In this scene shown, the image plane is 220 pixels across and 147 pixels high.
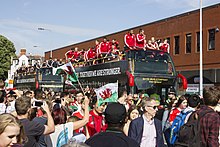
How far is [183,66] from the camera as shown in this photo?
3688cm

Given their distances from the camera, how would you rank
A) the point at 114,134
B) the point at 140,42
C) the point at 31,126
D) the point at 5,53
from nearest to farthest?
1. the point at 114,134
2. the point at 31,126
3. the point at 140,42
4. the point at 5,53

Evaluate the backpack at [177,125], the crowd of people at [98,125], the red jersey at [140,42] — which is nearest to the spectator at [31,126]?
the crowd of people at [98,125]

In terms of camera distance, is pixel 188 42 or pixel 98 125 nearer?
pixel 98 125

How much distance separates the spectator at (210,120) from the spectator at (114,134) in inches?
72.1

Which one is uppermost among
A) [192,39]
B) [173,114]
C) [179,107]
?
[192,39]

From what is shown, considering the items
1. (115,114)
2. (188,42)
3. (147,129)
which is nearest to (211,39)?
(188,42)

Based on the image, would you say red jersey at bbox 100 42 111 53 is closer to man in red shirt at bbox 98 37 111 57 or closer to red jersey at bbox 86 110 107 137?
man in red shirt at bbox 98 37 111 57

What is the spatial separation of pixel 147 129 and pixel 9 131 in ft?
10.1

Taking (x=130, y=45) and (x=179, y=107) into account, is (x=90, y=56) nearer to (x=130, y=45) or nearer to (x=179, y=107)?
(x=130, y=45)

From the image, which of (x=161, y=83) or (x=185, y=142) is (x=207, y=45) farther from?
(x=185, y=142)

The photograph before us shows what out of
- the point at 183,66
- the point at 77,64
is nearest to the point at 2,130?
the point at 77,64

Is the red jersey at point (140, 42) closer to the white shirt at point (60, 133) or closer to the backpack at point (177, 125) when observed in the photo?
the backpack at point (177, 125)

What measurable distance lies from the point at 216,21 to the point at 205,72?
422cm

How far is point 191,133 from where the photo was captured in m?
5.85
